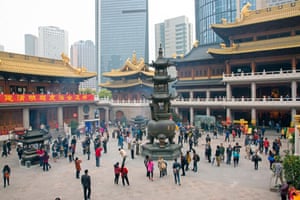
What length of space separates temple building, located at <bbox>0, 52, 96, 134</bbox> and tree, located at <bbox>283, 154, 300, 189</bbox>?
2632cm

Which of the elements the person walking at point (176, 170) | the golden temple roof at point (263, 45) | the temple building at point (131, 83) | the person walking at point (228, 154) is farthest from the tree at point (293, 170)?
the temple building at point (131, 83)

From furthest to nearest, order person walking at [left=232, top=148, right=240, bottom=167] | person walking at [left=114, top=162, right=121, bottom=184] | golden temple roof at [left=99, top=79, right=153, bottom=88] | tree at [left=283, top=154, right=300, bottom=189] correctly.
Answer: golden temple roof at [left=99, top=79, right=153, bottom=88] → person walking at [left=232, top=148, right=240, bottom=167] → person walking at [left=114, top=162, right=121, bottom=184] → tree at [left=283, top=154, right=300, bottom=189]

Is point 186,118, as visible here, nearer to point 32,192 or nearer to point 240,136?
point 240,136

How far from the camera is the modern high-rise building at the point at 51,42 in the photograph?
16612cm

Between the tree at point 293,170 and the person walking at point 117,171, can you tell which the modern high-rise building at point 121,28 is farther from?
the tree at point 293,170

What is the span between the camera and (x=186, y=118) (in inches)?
1660

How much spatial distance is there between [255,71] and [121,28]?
3632 inches

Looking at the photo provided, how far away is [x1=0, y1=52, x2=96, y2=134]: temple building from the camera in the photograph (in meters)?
28.3

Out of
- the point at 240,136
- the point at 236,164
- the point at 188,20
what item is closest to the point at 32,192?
the point at 236,164

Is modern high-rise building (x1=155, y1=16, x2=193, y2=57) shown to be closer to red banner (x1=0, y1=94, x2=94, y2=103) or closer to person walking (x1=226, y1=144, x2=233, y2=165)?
red banner (x1=0, y1=94, x2=94, y2=103)

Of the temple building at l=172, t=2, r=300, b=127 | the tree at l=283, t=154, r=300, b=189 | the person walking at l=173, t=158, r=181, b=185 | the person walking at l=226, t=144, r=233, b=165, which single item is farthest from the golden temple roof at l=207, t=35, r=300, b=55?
the person walking at l=173, t=158, r=181, b=185

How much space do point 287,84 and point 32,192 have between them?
31.3m

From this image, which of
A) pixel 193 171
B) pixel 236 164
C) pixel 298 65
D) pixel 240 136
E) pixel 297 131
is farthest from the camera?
pixel 298 65

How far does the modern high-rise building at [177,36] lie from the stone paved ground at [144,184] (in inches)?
4815
